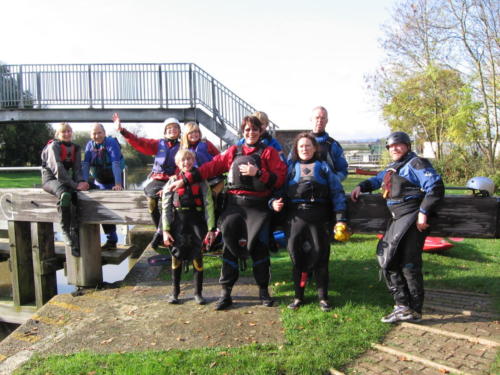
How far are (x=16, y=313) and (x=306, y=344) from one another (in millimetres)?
5046

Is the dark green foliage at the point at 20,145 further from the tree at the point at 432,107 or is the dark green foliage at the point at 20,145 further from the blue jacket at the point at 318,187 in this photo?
the blue jacket at the point at 318,187

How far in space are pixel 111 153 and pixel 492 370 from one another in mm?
5322

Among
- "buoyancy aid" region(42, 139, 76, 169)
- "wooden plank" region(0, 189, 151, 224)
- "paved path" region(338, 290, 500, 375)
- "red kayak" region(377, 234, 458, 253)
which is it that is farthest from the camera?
"red kayak" region(377, 234, 458, 253)

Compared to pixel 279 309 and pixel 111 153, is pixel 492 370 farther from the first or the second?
pixel 111 153

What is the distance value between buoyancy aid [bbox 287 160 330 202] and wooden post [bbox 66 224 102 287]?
298cm

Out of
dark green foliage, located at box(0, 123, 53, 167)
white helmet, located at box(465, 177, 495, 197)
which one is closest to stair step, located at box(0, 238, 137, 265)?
white helmet, located at box(465, 177, 495, 197)

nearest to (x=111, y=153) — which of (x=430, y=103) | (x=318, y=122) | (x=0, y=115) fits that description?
(x=318, y=122)

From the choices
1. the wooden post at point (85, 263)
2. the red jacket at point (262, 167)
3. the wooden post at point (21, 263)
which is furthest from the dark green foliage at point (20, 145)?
the red jacket at point (262, 167)

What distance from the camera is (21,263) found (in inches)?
274

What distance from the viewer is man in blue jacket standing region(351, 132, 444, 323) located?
411cm

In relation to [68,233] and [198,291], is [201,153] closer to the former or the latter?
[198,291]

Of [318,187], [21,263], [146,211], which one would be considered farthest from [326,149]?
[21,263]

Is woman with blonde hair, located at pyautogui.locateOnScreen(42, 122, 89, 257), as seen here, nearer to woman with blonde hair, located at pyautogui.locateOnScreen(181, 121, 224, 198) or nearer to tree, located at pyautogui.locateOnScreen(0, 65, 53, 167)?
woman with blonde hair, located at pyautogui.locateOnScreen(181, 121, 224, 198)

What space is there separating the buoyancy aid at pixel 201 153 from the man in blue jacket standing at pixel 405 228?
2021 millimetres
